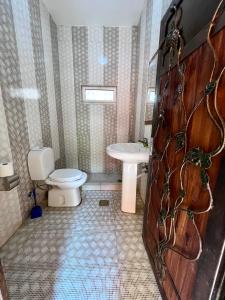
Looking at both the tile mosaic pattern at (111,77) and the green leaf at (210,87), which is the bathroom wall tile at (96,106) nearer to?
the tile mosaic pattern at (111,77)

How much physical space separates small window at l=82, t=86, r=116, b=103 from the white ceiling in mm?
934

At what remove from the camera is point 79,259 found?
142cm

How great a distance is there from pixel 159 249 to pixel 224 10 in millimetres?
1314

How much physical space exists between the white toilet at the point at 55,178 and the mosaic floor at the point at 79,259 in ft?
0.60

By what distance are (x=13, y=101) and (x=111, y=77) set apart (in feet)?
5.31

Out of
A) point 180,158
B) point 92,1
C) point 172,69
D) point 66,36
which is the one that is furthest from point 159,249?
point 66,36

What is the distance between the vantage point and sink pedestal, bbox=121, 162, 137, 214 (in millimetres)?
1885

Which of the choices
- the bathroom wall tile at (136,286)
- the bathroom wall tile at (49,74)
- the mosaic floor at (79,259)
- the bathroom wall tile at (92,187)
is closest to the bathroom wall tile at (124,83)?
the bathroom wall tile at (92,187)

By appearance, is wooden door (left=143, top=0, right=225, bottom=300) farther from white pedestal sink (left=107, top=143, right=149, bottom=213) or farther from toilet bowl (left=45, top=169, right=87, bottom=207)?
toilet bowl (left=45, top=169, right=87, bottom=207)

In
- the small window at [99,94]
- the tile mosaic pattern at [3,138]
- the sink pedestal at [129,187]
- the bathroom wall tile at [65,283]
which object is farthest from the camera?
the small window at [99,94]

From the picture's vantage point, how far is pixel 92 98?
2.75 meters

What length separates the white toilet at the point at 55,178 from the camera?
6.28ft

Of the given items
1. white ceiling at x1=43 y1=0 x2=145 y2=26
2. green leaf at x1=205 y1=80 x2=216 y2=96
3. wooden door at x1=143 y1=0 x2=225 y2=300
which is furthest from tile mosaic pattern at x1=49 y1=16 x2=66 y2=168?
green leaf at x1=205 y1=80 x2=216 y2=96

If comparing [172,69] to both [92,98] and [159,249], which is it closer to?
[159,249]
